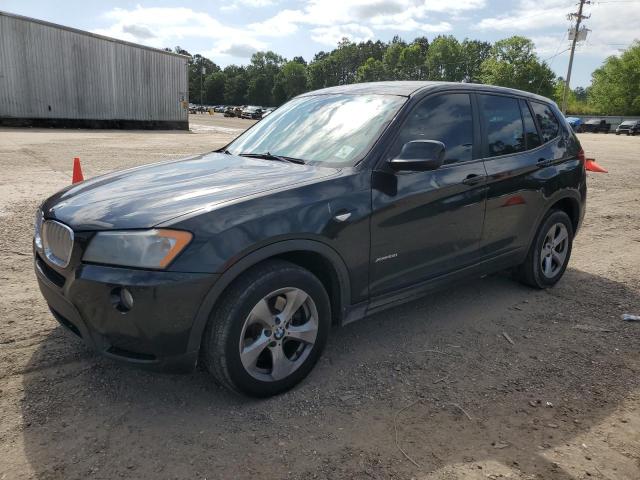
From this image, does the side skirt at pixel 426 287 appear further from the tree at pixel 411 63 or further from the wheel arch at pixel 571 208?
the tree at pixel 411 63

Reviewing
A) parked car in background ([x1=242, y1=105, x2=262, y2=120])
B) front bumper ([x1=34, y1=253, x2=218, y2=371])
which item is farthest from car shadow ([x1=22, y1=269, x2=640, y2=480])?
parked car in background ([x1=242, y1=105, x2=262, y2=120])

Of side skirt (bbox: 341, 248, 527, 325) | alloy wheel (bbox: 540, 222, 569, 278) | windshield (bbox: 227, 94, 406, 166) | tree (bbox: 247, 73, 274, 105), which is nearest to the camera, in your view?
side skirt (bbox: 341, 248, 527, 325)

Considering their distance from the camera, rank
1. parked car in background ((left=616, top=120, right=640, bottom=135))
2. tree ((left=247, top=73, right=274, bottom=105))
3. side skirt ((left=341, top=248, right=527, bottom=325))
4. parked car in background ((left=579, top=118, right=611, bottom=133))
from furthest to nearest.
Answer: tree ((left=247, top=73, right=274, bottom=105)), parked car in background ((left=579, top=118, right=611, bottom=133)), parked car in background ((left=616, top=120, right=640, bottom=135)), side skirt ((left=341, top=248, right=527, bottom=325))

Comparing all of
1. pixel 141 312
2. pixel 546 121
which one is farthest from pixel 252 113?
pixel 141 312

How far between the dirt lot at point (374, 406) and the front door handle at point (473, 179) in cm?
114

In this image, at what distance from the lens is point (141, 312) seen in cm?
246

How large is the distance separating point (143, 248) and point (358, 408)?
1481mm

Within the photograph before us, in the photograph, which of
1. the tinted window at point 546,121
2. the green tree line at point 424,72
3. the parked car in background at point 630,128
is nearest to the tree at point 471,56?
the green tree line at point 424,72

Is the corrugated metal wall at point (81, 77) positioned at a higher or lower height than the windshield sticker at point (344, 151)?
higher

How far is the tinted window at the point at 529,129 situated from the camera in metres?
4.53

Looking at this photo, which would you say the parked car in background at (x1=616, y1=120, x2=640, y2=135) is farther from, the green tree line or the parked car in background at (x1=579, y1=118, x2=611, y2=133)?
the green tree line

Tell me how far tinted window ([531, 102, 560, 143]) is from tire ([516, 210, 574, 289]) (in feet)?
2.33

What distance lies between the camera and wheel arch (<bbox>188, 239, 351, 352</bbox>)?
2590 mm

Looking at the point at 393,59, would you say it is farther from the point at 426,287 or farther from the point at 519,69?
the point at 426,287
